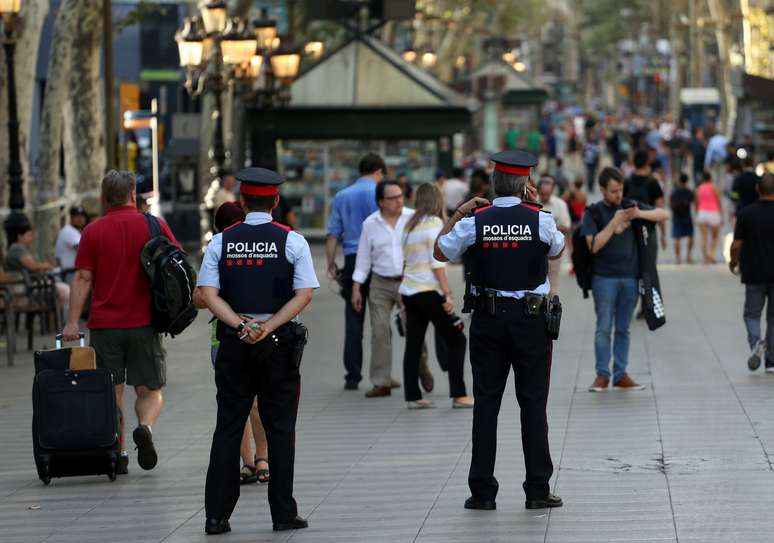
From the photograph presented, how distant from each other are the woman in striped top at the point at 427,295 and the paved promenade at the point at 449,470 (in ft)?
0.71

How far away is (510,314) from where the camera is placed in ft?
29.1

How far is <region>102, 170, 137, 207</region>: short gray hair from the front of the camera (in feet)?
33.7

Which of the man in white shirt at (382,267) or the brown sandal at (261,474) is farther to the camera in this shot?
the man in white shirt at (382,267)

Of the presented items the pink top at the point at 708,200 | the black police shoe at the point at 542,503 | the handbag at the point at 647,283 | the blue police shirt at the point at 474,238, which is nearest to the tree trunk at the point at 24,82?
the handbag at the point at 647,283

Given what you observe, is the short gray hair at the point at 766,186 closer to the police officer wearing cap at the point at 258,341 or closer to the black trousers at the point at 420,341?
the black trousers at the point at 420,341

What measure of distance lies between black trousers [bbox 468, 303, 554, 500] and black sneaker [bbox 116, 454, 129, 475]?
7.72 ft

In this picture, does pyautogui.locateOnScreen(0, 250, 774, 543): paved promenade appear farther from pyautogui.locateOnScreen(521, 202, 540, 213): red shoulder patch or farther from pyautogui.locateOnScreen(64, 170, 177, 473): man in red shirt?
pyautogui.locateOnScreen(521, 202, 540, 213): red shoulder patch

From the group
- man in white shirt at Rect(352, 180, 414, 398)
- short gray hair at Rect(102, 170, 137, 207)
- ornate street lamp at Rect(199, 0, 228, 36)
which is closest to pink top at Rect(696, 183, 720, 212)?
ornate street lamp at Rect(199, 0, 228, 36)

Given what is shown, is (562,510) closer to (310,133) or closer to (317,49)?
(310,133)

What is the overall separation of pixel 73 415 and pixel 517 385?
256 cm

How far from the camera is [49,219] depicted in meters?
23.3

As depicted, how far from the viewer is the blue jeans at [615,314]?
13.5 metres

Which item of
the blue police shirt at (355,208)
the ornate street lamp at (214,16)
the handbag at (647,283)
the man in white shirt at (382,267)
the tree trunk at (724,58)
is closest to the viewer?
the handbag at (647,283)

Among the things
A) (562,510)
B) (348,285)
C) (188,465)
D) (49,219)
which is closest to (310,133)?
(49,219)
